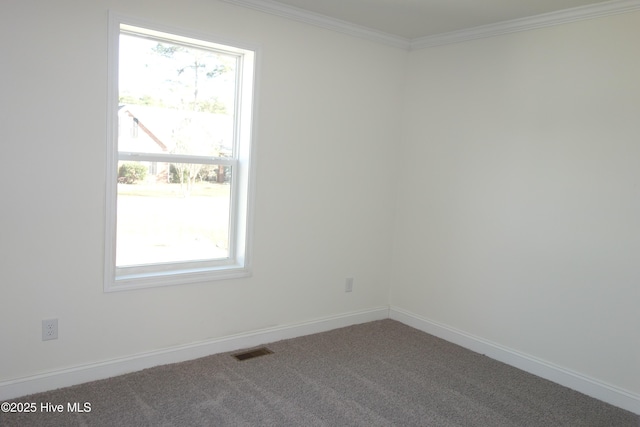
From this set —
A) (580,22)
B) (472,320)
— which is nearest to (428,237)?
(472,320)

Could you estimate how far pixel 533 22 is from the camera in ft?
11.0

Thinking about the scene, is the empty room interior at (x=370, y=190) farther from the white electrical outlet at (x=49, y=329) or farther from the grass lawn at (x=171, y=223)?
the grass lawn at (x=171, y=223)

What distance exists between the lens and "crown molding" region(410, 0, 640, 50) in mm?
2969

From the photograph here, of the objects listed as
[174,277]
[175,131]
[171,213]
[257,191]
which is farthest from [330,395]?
[175,131]

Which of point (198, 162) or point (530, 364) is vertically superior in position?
point (198, 162)

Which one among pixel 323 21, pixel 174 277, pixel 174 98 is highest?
pixel 323 21

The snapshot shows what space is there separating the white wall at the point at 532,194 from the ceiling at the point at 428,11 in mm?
207

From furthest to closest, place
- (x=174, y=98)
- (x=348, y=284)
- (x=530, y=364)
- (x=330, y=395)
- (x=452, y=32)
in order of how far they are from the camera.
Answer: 1. (x=348, y=284)
2. (x=452, y=32)
3. (x=530, y=364)
4. (x=174, y=98)
5. (x=330, y=395)

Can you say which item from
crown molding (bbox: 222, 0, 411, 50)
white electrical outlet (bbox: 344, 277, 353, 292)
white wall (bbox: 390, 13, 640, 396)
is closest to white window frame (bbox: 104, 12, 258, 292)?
crown molding (bbox: 222, 0, 411, 50)

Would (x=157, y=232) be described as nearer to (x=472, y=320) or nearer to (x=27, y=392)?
(x=27, y=392)

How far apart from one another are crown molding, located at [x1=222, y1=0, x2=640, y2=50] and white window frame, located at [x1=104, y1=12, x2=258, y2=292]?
0.36m

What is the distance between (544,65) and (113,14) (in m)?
2.79

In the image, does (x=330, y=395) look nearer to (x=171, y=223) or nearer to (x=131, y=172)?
(x=171, y=223)

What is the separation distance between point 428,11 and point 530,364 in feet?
8.47
